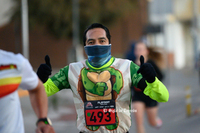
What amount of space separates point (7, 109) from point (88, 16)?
2724cm

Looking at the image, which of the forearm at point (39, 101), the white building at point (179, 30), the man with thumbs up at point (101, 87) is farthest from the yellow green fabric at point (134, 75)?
the white building at point (179, 30)

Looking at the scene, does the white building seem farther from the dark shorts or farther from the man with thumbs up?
the man with thumbs up

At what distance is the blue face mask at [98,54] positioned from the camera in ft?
10.6

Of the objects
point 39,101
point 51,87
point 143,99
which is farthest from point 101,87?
point 143,99

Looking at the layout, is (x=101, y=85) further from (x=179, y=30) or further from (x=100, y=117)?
(x=179, y=30)

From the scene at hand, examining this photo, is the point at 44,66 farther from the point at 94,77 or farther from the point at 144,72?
the point at 144,72

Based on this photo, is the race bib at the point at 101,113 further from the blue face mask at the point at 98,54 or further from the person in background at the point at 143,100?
the person in background at the point at 143,100

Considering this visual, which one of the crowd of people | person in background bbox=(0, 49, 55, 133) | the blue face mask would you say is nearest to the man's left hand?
person in background bbox=(0, 49, 55, 133)

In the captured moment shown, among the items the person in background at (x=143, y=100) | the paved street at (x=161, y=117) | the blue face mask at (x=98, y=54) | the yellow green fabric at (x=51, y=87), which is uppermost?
the blue face mask at (x=98, y=54)

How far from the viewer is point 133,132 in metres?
7.48

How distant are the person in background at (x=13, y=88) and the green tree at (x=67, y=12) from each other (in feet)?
84.1

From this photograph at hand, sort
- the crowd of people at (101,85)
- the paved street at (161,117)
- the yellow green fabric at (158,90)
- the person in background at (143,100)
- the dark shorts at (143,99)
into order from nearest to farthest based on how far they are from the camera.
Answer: the yellow green fabric at (158,90) → the crowd of people at (101,85) → the person in background at (143,100) → the dark shorts at (143,99) → the paved street at (161,117)

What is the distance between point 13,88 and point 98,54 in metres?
1.15

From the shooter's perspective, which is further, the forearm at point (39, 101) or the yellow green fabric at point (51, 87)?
the yellow green fabric at point (51, 87)
